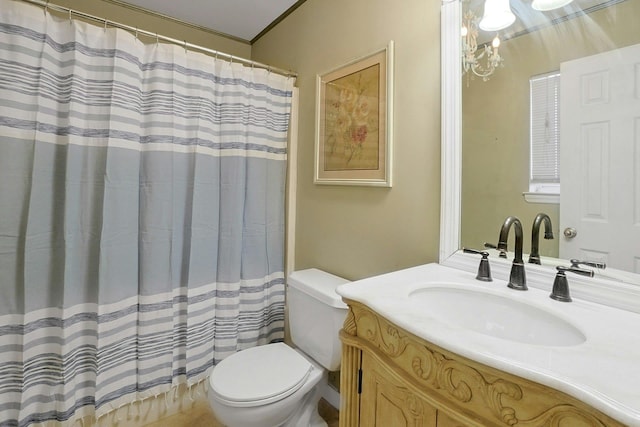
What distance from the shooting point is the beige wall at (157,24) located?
6.24 feet

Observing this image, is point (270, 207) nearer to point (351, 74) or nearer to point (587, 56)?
point (351, 74)

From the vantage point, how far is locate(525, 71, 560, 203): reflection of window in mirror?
0.97 m

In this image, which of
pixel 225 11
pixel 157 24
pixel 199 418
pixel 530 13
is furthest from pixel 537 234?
pixel 157 24

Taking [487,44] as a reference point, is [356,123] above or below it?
below

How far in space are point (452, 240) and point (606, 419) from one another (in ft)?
2.55

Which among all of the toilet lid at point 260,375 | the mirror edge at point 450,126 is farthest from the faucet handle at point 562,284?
the toilet lid at point 260,375

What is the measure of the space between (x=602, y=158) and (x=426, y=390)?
0.82 meters

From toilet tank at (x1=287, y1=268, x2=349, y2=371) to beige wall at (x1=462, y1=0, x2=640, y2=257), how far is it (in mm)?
627

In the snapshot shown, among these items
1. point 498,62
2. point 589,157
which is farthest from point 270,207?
point 589,157

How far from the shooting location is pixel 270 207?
75.0 inches

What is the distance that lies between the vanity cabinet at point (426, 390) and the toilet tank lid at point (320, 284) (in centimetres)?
44

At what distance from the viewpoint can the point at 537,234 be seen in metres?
1.00

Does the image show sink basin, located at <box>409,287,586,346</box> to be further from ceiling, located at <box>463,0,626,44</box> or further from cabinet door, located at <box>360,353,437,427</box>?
ceiling, located at <box>463,0,626,44</box>

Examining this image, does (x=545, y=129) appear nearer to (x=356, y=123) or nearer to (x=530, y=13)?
(x=530, y=13)
